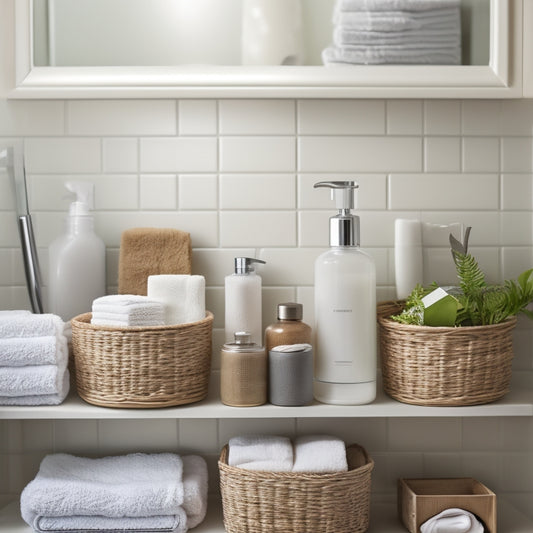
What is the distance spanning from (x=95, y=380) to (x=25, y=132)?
446 millimetres

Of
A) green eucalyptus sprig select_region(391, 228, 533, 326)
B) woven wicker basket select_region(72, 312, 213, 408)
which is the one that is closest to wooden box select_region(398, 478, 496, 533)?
green eucalyptus sprig select_region(391, 228, 533, 326)

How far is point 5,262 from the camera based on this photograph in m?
1.10

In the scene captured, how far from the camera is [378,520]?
3.42 feet

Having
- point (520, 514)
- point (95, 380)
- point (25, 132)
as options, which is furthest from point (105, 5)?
point (520, 514)

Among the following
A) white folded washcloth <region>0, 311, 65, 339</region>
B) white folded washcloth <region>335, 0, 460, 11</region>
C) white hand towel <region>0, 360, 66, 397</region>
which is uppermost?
white folded washcloth <region>335, 0, 460, 11</region>

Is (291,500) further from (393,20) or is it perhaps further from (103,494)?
(393,20)

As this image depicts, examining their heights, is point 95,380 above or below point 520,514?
above

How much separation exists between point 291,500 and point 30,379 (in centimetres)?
40

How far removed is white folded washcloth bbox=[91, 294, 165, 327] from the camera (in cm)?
92

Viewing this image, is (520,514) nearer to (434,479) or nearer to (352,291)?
(434,479)

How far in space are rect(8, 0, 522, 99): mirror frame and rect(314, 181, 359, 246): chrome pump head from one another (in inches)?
6.6

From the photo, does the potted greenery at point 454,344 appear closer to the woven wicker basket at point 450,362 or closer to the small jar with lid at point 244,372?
the woven wicker basket at point 450,362

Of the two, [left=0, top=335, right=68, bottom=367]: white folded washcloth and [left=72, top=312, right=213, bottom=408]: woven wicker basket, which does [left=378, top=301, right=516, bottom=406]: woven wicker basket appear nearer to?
Result: [left=72, top=312, right=213, bottom=408]: woven wicker basket

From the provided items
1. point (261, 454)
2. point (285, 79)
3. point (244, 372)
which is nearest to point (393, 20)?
point (285, 79)
